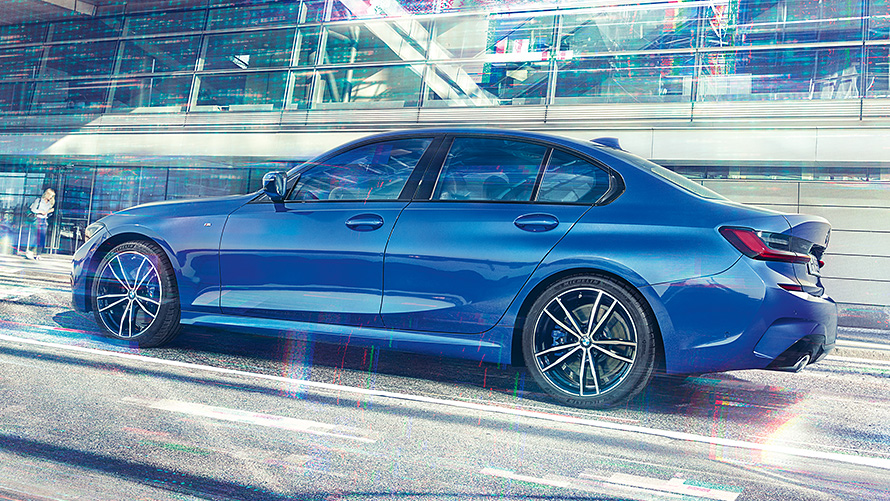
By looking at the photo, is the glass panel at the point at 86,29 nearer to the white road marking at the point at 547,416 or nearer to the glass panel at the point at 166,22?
the glass panel at the point at 166,22

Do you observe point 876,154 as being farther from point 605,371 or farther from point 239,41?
point 239,41

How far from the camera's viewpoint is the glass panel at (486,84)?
15719 millimetres

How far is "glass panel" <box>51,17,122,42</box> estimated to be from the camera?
21281 mm

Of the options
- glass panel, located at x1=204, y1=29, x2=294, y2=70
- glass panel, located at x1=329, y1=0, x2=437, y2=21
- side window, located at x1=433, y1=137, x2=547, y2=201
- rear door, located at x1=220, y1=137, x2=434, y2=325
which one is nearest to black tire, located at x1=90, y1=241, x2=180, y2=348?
rear door, located at x1=220, y1=137, x2=434, y2=325

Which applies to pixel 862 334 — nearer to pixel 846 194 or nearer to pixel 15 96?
pixel 846 194

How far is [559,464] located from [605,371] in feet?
3.20

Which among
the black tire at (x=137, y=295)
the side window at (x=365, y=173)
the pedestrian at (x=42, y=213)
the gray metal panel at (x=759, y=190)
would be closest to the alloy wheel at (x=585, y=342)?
the side window at (x=365, y=173)

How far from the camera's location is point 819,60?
14023mm

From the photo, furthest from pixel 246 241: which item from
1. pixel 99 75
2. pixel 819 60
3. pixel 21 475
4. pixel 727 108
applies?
pixel 99 75

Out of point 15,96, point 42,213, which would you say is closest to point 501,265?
point 42,213

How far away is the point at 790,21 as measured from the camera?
47.5ft

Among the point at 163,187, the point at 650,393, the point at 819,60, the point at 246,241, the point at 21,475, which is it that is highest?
the point at 819,60

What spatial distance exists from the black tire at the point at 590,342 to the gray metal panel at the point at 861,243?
12.2 metres

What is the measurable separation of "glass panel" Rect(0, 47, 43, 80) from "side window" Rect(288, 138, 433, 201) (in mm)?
21868
